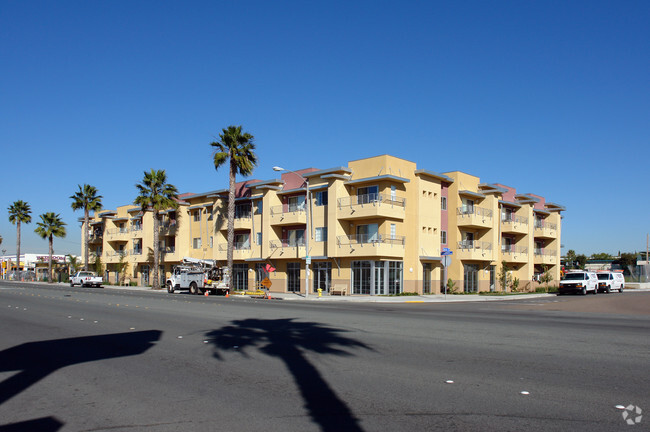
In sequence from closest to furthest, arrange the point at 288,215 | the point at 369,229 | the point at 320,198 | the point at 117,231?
the point at 369,229 < the point at 320,198 < the point at 288,215 < the point at 117,231

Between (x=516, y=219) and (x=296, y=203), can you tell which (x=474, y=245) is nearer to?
(x=516, y=219)

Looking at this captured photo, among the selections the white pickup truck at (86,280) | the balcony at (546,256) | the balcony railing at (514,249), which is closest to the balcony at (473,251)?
the balcony railing at (514,249)

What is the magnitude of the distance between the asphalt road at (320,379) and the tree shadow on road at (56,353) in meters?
0.03

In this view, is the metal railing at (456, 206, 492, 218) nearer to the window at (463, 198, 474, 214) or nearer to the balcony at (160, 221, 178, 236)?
the window at (463, 198, 474, 214)

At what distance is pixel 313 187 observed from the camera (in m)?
44.2

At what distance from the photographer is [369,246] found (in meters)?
40.2

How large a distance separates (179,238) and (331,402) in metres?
53.6

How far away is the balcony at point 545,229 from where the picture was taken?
2305 inches

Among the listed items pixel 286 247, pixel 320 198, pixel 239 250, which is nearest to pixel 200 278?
pixel 239 250

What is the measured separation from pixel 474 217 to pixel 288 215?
1613 cm

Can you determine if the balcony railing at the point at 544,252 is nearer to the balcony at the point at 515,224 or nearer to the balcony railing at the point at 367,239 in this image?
the balcony at the point at 515,224

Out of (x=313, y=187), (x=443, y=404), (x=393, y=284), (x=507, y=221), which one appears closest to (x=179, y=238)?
(x=313, y=187)

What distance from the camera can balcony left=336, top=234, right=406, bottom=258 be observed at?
1572 inches

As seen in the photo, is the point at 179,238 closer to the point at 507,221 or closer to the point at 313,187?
the point at 313,187
